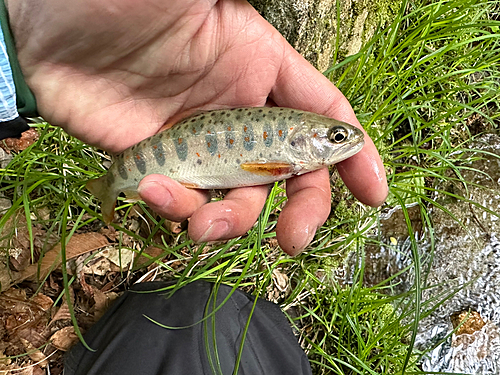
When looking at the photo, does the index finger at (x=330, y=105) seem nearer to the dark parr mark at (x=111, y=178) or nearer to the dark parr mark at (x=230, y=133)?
the dark parr mark at (x=230, y=133)

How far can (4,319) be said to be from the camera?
282cm

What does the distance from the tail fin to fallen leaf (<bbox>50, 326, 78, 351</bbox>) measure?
1.04 m

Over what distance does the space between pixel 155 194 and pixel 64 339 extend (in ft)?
5.54

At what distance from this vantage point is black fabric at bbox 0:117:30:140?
2.17 m

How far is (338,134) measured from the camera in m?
2.25

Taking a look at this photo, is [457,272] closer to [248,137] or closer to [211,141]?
[248,137]

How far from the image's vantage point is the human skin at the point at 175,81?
2016mm

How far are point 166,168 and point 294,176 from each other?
752 millimetres

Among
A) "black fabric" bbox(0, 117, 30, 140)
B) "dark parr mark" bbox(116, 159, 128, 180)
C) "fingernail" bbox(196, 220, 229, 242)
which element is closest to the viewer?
"fingernail" bbox(196, 220, 229, 242)

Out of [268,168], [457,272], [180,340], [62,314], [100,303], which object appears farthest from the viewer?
[457,272]

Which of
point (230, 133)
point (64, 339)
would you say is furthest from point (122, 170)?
point (64, 339)

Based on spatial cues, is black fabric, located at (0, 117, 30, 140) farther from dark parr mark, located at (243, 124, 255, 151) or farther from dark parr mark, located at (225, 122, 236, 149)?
dark parr mark, located at (243, 124, 255, 151)

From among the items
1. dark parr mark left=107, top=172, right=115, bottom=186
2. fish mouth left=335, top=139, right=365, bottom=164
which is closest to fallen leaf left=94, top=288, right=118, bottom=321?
dark parr mark left=107, top=172, right=115, bottom=186

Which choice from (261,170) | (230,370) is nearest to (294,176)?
(261,170)
